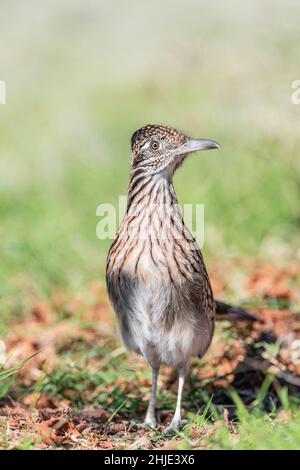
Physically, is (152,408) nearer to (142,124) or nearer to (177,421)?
(177,421)

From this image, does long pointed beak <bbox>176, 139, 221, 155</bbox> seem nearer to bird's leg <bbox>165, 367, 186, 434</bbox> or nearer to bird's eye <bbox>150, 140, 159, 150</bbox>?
bird's eye <bbox>150, 140, 159, 150</bbox>

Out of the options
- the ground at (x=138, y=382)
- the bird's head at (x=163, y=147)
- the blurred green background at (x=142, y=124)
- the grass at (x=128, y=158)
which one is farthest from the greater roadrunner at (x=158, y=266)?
the blurred green background at (x=142, y=124)

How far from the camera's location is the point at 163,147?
501cm

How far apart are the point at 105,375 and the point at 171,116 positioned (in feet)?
23.8

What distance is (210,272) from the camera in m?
7.59

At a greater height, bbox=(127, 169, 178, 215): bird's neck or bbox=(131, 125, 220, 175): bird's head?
bbox=(131, 125, 220, 175): bird's head

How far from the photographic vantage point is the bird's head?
498cm

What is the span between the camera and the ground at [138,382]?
4430 mm

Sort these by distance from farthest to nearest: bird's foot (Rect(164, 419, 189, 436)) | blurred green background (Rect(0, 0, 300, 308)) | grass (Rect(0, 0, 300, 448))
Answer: blurred green background (Rect(0, 0, 300, 308)), grass (Rect(0, 0, 300, 448)), bird's foot (Rect(164, 419, 189, 436))

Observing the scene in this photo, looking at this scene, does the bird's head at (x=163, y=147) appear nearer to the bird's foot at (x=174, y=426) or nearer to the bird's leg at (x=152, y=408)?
the bird's leg at (x=152, y=408)

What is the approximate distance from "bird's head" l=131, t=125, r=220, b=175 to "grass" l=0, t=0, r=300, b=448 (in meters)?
1.47

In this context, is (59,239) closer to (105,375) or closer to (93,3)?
(105,375)

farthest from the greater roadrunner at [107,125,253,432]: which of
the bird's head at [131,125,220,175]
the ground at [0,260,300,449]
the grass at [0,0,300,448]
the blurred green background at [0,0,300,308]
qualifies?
the blurred green background at [0,0,300,308]
